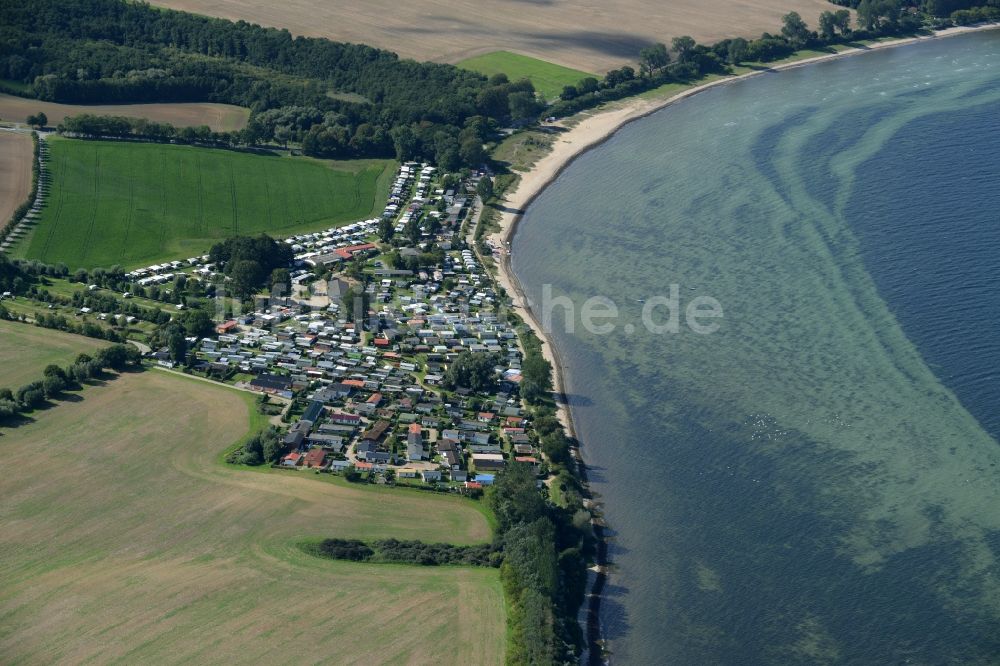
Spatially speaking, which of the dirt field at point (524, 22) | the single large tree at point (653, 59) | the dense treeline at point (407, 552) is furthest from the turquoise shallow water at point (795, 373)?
the dirt field at point (524, 22)

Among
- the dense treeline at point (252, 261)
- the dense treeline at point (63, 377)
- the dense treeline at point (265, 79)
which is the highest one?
the dense treeline at point (265, 79)

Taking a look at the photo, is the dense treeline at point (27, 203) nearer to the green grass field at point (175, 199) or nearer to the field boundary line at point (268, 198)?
the green grass field at point (175, 199)

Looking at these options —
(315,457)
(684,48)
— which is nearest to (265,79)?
(684,48)

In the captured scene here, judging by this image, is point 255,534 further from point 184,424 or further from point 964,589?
point 964,589

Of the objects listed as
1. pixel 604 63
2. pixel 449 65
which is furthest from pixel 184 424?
pixel 604 63

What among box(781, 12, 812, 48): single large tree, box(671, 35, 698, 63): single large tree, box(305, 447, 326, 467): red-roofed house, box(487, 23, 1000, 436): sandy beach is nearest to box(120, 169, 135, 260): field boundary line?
box(487, 23, 1000, 436): sandy beach

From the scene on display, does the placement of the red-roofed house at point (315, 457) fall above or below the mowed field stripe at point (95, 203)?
below

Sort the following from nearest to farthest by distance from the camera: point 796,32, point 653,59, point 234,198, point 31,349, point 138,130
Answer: point 31,349
point 234,198
point 138,130
point 653,59
point 796,32

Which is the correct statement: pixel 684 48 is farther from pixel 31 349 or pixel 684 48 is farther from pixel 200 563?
pixel 200 563
